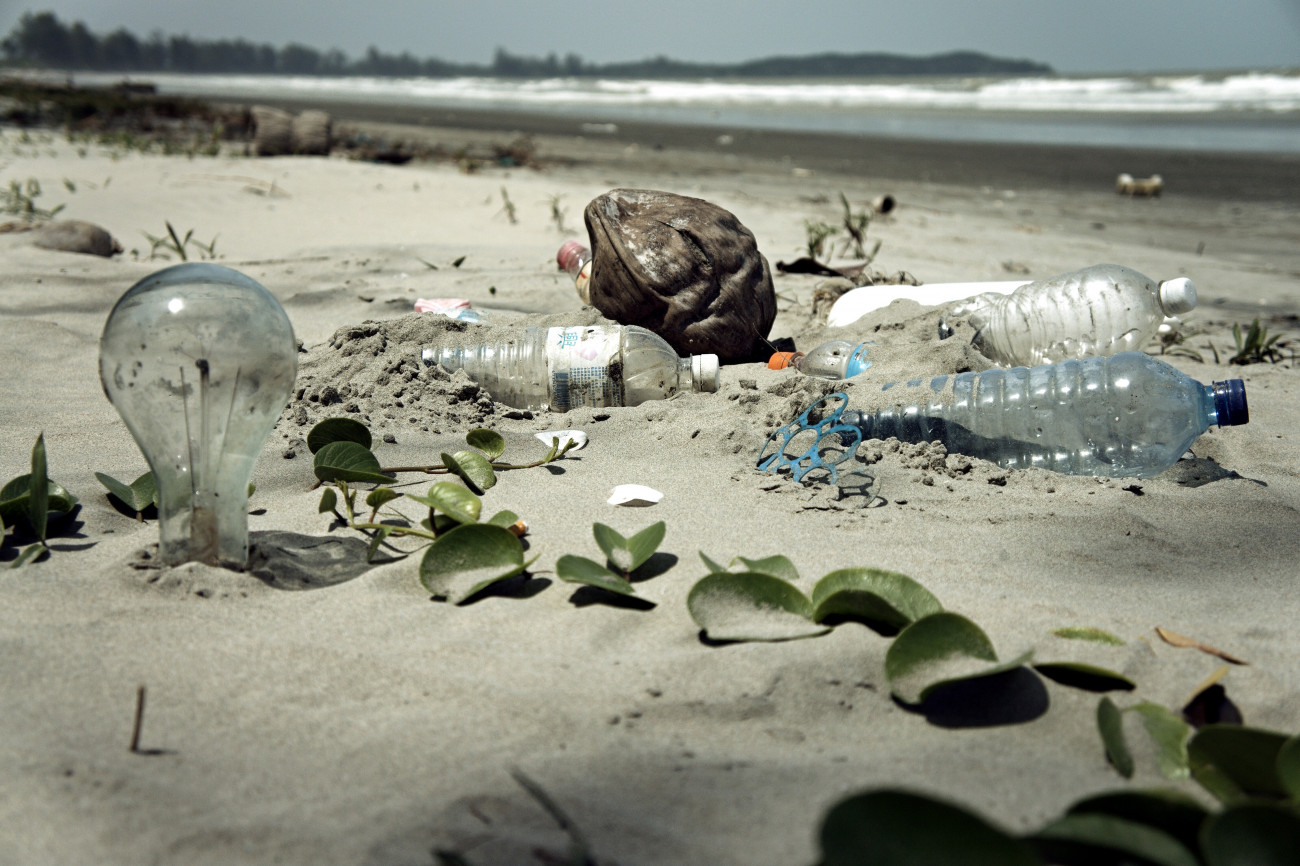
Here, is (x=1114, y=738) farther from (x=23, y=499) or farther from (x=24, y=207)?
(x=24, y=207)

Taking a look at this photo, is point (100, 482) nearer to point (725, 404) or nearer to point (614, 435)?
point (614, 435)

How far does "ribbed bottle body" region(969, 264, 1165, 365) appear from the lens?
2664 mm

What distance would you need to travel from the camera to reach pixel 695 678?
1179mm

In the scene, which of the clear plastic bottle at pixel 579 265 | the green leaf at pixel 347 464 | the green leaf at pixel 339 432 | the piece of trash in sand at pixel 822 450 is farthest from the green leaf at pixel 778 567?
the clear plastic bottle at pixel 579 265

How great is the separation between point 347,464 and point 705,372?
1021 millimetres

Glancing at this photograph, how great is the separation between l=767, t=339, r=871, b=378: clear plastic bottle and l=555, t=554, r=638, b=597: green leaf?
1464 millimetres

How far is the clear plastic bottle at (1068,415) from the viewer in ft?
6.57

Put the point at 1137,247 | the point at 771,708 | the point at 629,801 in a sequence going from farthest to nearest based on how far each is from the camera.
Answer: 1. the point at 1137,247
2. the point at 771,708
3. the point at 629,801

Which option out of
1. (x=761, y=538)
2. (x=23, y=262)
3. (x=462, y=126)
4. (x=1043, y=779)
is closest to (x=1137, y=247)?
(x=761, y=538)

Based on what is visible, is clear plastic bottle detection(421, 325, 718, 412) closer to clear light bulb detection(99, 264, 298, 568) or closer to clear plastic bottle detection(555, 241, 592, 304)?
clear plastic bottle detection(555, 241, 592, 304)

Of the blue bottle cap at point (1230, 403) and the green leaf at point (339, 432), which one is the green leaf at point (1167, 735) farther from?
the green leaf at point (339, 432)

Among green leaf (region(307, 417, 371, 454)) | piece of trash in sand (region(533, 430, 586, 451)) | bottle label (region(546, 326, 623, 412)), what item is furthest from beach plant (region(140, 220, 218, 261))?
piece of trash in sand (region(533, 430, 586, 451))

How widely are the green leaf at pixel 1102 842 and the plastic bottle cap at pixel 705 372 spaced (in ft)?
5.52

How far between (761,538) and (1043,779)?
0.71 metres
